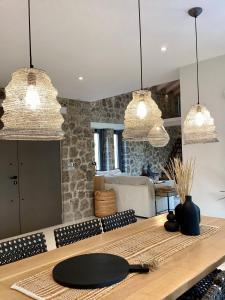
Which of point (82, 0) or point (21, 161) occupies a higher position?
point (82, 0)

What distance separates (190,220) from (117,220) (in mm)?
739

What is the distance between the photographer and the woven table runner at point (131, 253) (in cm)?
127

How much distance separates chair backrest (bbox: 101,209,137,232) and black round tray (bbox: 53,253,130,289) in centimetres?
72

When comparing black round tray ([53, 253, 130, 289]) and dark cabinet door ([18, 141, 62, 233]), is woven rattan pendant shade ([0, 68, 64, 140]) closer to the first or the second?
black round tray ([53, 253, 130, 289])

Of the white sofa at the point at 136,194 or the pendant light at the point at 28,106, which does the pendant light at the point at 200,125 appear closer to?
the pendant light at the point at 28,106

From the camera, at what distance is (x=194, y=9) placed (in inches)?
92.3

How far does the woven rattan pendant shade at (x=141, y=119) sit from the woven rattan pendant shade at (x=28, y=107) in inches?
33.3

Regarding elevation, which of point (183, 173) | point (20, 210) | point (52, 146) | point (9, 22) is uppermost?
point (9, 22)

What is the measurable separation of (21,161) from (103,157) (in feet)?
14.5

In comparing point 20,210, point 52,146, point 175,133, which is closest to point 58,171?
point 52,146

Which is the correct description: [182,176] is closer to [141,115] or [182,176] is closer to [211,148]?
[141,115]

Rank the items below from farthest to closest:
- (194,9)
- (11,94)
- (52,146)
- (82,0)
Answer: (52,146) < (194,9) < (82,0) < (11,94)

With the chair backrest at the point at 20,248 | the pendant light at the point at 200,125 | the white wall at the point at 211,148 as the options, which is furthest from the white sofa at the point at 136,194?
the chair backrest at the point at 20,248

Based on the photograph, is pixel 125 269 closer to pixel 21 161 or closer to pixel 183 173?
pixel 183 173
